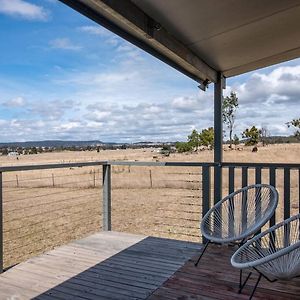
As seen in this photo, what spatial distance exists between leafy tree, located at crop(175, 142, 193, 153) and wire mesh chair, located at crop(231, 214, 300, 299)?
114 feet

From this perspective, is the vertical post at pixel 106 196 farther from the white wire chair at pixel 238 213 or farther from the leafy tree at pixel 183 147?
the leafy tree at pixel 183 147

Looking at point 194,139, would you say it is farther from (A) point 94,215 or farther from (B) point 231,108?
(A) point 94,215

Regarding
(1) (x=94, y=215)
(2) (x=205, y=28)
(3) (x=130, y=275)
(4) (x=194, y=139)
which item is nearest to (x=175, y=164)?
(3) (x=130, y=275)

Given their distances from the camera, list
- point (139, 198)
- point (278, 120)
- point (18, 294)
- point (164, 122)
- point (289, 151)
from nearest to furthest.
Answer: point (18, 294)
point (139, 198)
point (278, 120)
point (289, 151)
point (164, 122)

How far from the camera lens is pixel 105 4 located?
1947 mm

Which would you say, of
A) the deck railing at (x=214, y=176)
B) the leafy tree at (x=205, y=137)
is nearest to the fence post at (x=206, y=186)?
the deck railing at (x=214, y=176)

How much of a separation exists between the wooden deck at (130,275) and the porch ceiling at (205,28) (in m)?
1.92

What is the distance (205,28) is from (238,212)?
5.61 feet

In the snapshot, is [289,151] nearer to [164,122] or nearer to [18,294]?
[164,122]

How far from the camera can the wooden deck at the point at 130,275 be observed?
2338mm

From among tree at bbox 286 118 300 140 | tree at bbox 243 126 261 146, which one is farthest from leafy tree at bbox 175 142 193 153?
tree at bbox 286 118 300 140

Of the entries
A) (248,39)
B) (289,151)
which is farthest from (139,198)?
(289,151)

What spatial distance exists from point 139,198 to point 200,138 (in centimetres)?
2572

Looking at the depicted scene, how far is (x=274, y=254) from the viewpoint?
5.78ft
